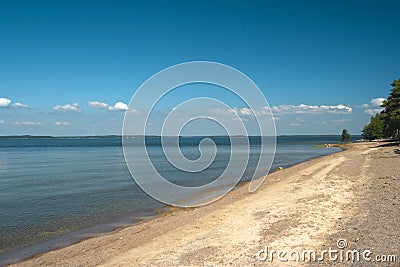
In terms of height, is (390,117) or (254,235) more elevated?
(390,117)

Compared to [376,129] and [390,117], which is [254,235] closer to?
[390,117]

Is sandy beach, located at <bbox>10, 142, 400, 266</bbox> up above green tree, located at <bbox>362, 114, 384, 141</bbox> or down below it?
below

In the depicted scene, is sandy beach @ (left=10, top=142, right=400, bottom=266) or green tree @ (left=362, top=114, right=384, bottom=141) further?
green tree @ (left=362, top=114, right=384, bottom=141)

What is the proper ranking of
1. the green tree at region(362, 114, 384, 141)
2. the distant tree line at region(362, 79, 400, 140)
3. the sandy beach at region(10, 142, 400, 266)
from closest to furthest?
Result: the sandy beach at region(10, 142, 400, 266)
the distant tree line at region(362, 79, 400, 140)
the green tree at region(362, 114, 384, 141)

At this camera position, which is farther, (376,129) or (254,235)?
(376,129)

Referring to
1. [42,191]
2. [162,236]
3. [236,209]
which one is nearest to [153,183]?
[42,191]

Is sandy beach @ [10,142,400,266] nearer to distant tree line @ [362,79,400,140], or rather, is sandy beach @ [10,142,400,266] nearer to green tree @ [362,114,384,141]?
distant tree line @ [362,79,400,140]

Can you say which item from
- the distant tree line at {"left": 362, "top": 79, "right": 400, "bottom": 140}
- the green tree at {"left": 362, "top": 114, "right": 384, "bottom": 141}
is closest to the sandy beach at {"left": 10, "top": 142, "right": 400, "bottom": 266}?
the distant tree line at {"left": 362, "top": 79, "right": 400, "bottom": 140}

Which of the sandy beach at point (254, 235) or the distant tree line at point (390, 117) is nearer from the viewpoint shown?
the sandy beach at point (254, 235)

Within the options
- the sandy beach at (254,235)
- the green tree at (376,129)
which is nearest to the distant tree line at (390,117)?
the green tree at (376,129)

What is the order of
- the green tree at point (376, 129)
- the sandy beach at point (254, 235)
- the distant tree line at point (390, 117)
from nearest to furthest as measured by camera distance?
the sandy beach at point (254, 235), the distant tree line at point (390, 117), the green tree at point (376, 129)

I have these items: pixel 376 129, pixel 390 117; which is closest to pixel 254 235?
pixel 390 117

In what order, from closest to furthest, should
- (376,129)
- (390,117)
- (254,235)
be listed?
1. (254,235)
2. (390,117)
3. (376,129)

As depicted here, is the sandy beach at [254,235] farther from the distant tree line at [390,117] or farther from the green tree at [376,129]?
the green tree at [376,129]
